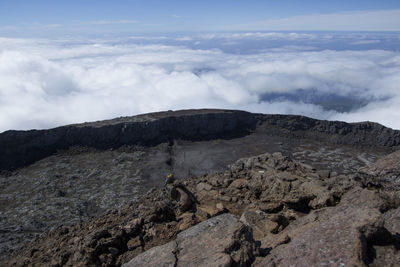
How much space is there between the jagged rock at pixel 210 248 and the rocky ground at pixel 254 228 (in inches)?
0.7

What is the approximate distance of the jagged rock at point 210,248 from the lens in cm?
462

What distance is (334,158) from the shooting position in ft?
82.9

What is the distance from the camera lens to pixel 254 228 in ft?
21.5

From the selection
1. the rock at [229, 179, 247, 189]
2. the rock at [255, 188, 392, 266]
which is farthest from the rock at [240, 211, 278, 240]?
the rock at [229, 179, 247, 189]

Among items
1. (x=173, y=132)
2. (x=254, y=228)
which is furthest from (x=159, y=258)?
(x=173, y=132)

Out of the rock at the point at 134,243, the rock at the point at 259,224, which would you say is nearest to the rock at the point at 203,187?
the rock at the point at 259,224

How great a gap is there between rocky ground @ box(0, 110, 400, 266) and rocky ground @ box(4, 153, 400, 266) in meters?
0.05

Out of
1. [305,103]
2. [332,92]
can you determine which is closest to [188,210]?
[305,103]

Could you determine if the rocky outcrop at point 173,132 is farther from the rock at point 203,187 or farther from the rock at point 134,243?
the rock at point 134,243

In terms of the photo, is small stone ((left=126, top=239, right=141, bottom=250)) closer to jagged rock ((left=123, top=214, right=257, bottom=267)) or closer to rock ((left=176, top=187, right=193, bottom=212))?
jagged rock ((left=123, top=214, right=257, bottom=267))

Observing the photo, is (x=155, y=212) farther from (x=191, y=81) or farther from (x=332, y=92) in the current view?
(x=332, y=92)

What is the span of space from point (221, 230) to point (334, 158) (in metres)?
23.2

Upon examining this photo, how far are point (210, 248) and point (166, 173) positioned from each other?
58.5 feet

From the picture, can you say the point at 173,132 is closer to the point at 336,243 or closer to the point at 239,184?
the point at 239,184
